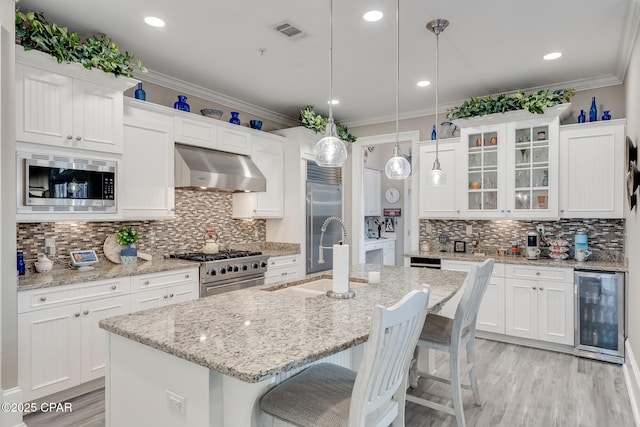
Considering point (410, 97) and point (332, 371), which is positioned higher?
point (410, 97)

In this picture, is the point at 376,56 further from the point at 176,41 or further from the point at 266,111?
the point at 266,111

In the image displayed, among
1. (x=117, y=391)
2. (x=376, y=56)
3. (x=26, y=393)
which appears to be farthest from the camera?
(x=376, y=56)

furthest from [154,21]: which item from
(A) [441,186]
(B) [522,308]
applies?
(B) [522,308]

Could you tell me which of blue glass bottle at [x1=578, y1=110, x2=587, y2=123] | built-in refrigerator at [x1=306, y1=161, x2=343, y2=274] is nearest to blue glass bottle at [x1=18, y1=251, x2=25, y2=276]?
built-in refrigerator at [x1=306, y1=161, x2=343, y2=274]

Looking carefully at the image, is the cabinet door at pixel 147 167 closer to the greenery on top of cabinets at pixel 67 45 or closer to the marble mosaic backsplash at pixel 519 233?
the greenery on top of cabinets at pixel 67 45

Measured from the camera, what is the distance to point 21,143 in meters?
2.58

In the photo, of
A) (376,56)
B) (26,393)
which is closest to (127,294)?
(26,393)

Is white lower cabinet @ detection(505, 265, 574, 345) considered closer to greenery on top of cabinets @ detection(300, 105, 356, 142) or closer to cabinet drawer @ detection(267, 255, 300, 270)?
cabinet drawer @ detection(267, 255, 300, 270)

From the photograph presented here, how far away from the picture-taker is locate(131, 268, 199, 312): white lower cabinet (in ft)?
10.1

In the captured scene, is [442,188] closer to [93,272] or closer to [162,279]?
[162,279]

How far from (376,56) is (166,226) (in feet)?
8.86

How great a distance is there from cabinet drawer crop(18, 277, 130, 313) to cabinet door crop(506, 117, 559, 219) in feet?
13.0

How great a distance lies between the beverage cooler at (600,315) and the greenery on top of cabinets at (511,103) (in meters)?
1.73

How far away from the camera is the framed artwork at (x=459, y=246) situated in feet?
15.7
